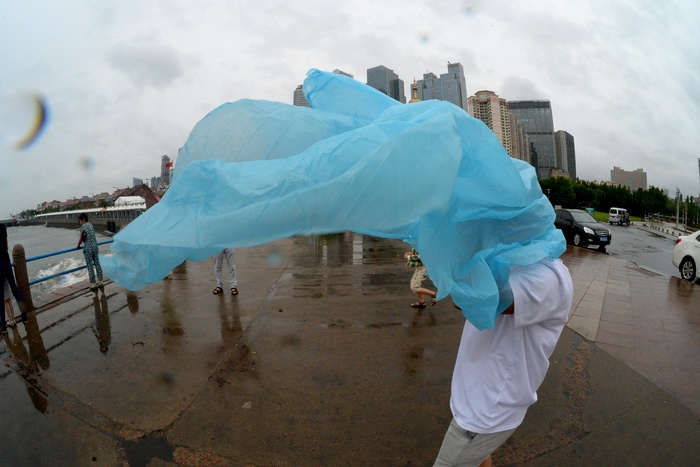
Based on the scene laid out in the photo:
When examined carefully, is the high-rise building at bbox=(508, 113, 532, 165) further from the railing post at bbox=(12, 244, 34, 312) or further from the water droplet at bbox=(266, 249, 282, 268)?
the railing post at bbox=(12, 244, 34, 312)

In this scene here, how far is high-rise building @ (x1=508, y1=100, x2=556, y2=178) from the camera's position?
116 metres

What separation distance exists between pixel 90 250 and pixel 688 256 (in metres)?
13.1

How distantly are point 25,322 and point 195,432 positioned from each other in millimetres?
4359

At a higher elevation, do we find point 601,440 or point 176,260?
point 176,260

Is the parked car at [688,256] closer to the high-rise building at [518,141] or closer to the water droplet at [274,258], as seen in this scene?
the water droplet at [274,258]

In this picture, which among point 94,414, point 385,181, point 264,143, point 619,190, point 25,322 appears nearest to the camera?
point 385,181

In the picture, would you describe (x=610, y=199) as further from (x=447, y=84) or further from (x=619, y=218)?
(x=447, y=84)

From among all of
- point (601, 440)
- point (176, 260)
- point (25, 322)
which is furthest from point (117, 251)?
point (25, 322)

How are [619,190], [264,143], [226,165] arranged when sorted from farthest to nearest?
[619,190] < [264,143] < [226,165]

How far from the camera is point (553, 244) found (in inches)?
75.7

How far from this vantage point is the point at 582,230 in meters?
14.6

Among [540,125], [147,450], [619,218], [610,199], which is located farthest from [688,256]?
[540,125]

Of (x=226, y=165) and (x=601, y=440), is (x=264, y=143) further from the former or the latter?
(x=601, y=440)

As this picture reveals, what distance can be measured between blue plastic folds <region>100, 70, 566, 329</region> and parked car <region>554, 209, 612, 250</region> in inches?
576
